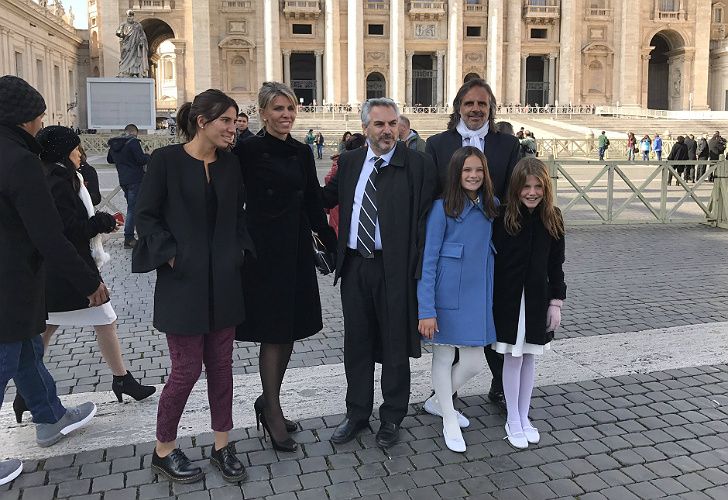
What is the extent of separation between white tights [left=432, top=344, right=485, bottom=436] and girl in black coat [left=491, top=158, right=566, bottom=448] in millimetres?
157

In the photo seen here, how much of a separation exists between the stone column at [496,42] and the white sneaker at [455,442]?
143ft

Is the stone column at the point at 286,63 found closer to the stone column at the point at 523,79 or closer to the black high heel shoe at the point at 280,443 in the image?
the stone column at the point at 523,79

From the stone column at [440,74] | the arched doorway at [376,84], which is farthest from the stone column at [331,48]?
the stone column at [440,74]

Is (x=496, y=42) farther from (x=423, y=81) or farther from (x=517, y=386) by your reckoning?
(x=517, y=386)

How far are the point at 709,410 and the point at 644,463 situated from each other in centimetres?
95

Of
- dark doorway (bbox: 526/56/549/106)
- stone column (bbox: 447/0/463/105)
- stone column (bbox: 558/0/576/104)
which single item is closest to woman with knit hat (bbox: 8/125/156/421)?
stone column (bbox: 447/0/463/105)

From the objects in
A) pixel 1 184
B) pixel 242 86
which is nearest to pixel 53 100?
pixel 242 86

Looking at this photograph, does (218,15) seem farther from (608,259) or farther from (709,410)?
(709,410)

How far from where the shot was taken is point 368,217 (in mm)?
3697

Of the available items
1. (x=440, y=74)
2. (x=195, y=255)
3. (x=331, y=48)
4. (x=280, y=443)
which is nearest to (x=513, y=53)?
(x=440, y=74)

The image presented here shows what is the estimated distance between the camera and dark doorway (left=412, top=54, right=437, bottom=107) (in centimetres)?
4794

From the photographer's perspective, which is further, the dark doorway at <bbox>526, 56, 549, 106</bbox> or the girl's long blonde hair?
the dark doorway at <bbox>526, 56, 549, 106</bbox>

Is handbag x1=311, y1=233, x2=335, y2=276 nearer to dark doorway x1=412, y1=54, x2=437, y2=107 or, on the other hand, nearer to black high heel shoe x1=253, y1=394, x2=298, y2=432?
black high heel shoe x1=253, y1=394, x2=298, y2=432

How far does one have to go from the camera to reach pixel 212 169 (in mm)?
3307
